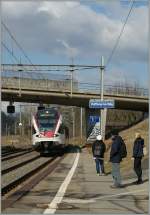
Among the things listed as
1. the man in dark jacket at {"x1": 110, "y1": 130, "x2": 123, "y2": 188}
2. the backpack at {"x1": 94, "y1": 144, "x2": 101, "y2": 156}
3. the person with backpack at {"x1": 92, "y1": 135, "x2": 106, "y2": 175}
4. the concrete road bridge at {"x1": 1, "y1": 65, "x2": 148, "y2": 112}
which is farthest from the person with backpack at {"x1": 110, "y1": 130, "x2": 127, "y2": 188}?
the concrete road bridge at {"x1": 1, "y1": 65, "x2": 148, "y2": 112}

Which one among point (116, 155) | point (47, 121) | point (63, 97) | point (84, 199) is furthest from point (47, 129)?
point (84, 199)

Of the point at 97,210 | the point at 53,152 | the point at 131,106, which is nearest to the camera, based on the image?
the point at 97,210

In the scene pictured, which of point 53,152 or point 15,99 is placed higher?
point 15,99

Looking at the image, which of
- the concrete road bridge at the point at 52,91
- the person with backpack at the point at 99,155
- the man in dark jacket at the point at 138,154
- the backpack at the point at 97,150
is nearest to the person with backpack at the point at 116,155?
the man in dark jacket at the point at 138,154

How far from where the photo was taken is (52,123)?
1836 inches

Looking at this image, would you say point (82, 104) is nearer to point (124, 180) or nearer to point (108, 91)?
point (108, 91)

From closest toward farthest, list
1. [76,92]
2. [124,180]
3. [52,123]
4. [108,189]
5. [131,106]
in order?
1. [108,189]
2. [124,180]
3. [52,123]
4. [76,92]
5. [131,106]

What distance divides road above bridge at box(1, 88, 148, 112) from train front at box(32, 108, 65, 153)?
19576 mm

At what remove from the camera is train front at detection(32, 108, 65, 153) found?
4669 cm

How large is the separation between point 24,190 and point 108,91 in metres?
57.2

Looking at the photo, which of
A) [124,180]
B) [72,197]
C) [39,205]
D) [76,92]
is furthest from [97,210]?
[76,92]

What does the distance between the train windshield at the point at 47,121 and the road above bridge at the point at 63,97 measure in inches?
785

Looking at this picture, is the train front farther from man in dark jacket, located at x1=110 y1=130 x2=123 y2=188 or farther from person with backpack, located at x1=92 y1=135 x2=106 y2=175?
man in dark jacket, located at x1=110 y1=130 x2=123 y2=188

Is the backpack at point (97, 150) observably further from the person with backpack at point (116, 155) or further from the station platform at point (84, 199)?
the person with backpack at point (116, 155)
